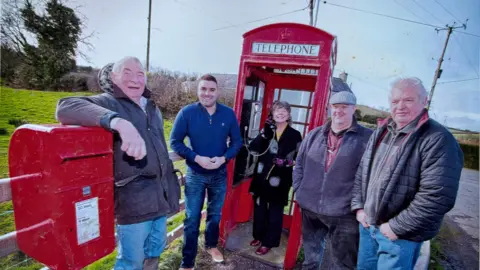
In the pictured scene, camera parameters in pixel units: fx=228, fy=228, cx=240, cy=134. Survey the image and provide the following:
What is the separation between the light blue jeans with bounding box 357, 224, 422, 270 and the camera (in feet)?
5.62

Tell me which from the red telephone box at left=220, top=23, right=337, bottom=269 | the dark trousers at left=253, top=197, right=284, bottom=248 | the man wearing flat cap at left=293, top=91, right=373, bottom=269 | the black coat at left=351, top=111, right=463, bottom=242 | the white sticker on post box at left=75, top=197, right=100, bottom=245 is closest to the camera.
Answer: the white sticker on post box at left=75, top=197, right=100, bottom=245

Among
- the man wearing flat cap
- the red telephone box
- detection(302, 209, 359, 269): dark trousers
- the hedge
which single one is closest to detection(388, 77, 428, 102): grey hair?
the man wearing flat cap

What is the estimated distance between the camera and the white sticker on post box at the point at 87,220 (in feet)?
4.30

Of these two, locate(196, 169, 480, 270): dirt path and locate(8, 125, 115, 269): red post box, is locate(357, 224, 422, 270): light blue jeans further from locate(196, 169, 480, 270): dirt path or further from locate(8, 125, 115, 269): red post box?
locate(8, 125, 115, 269): red post box

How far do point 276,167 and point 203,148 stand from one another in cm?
96

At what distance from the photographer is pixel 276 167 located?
285 centimetres

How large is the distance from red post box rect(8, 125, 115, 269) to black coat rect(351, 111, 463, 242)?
198 cm

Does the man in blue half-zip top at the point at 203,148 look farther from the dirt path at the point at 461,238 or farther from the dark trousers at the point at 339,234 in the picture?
the dirt path at the point at 461,238

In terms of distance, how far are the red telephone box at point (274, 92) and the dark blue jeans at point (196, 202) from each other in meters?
0.47

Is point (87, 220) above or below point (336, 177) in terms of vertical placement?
below

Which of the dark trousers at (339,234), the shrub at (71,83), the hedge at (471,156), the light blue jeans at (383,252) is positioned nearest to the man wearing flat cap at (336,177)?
the dark trousers at (339,234)

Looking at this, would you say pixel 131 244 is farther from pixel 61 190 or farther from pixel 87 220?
pixel 61 190

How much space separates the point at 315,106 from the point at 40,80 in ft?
75.4

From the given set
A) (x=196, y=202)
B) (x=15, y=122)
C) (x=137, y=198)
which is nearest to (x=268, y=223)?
(x=196, y=202)
